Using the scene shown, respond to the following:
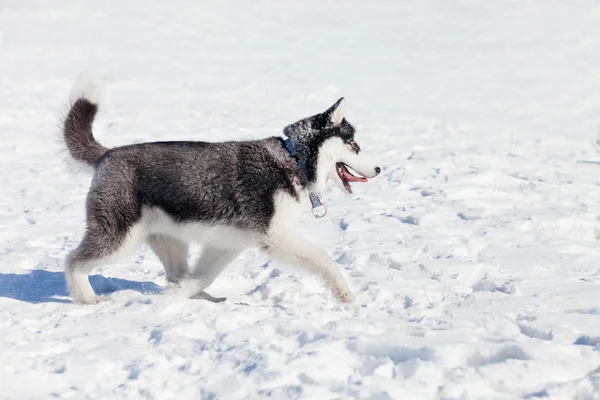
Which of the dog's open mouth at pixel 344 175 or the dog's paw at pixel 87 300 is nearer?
the dog's paw at pixel 87 300

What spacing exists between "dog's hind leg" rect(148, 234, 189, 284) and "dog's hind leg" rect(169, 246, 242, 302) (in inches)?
3.5

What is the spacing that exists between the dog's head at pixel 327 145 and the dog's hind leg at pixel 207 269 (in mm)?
778

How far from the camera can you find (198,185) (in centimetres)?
489

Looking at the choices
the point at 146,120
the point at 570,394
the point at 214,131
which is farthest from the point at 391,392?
the point at 146,120

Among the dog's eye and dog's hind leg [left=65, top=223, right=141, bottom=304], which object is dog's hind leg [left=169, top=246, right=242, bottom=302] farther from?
the dog's eye

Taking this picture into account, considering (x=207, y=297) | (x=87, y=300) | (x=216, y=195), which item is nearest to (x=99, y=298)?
(x=87, y=300)

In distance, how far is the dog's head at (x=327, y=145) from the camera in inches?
198

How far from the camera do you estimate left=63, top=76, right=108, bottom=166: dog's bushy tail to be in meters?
5.18

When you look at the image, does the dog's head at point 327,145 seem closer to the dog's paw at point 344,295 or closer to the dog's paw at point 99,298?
the dog's paw at point 344,295

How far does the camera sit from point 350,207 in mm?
7523

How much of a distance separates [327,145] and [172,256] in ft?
4.35

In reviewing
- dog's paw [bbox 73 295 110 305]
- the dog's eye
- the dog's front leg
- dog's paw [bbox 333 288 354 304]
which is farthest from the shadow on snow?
the dog's eye

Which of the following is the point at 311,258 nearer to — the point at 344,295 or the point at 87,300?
the point at 344,295

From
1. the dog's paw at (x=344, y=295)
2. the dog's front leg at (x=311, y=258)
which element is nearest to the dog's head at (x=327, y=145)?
the dog's front leg at (x=311, y=258)
